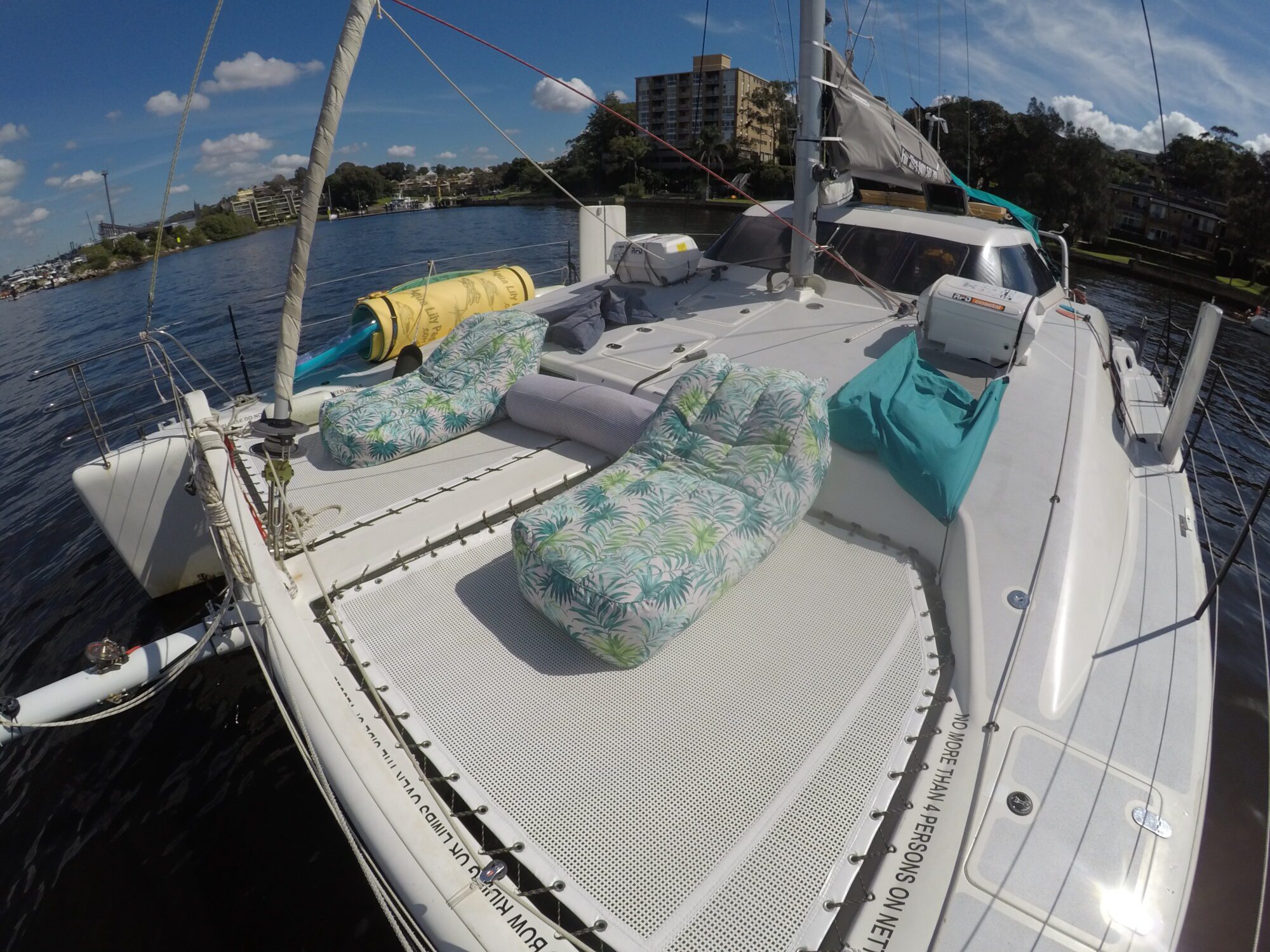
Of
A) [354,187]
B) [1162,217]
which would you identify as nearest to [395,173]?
[354,187]

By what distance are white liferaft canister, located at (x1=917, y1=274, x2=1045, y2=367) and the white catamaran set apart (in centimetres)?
2

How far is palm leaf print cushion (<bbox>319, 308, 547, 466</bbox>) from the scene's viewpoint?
448 cm

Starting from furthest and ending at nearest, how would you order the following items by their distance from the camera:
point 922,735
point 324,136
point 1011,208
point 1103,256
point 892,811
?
point 1103,256
point 1011,208
point 324,136
point 922,735
point 892,811

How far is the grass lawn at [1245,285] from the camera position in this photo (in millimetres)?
A: 19498

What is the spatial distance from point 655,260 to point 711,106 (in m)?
64.7


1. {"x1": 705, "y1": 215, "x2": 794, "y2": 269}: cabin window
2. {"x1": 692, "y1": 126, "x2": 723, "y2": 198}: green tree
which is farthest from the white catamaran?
{"x1": 692, "y1": 126, "x2": 723, "y2": 198}: green tree

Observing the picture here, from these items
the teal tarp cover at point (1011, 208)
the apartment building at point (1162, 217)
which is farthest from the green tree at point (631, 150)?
the teal tarp cover at point (1011, 208)

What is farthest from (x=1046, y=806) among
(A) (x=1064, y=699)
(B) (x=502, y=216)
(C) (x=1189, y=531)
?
(B) (x=502, y=216)

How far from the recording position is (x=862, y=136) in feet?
20.1

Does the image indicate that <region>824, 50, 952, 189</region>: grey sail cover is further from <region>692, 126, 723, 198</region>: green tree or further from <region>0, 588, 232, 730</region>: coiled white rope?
<region>692, 126, 723, 198</region>: green tree

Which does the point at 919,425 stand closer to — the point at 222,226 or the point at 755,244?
the point at 755,244

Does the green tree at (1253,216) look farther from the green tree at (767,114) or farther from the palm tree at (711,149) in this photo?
the green tree at (767,114)

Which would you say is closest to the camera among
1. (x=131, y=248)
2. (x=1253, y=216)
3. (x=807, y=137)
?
(x=807, y=137)

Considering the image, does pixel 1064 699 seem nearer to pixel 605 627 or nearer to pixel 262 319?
pixel 605 627
